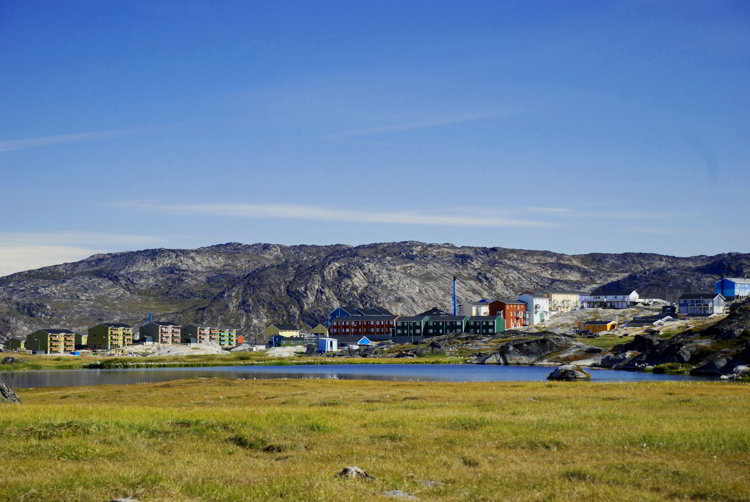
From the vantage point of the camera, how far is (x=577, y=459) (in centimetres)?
2520

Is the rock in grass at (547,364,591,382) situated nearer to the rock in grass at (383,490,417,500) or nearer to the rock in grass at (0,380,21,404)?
the rock in grass at (0,380,21,404)

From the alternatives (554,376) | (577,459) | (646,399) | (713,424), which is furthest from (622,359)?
(577,459)

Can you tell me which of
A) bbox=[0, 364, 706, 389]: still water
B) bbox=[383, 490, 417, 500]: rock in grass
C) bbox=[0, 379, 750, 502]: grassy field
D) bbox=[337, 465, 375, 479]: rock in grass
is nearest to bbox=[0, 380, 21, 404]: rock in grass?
bbox=[0, 379, 750, 502]: grassy field

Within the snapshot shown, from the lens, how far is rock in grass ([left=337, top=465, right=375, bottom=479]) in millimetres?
22328

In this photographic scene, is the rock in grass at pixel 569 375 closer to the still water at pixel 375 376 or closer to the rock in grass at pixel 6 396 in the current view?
the still water at pixel 375 376

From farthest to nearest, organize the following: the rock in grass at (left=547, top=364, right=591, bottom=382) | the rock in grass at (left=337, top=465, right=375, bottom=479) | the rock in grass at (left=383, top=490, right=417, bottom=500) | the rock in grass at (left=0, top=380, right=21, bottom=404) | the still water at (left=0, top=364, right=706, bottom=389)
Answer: the still water at (left=0, top=364, right=706, bottom=389)
the rock in grass at (left=547, top=364, right=591, bottom=382)
the rock in grass at (left=0, top=380, right=21, bottom=404)
the rock in grass at (left=337, top=465, right=375, bottom=479)
the rock in grass at (left=383, top=490, right=417, bottom=500)

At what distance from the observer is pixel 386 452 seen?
90.0ft

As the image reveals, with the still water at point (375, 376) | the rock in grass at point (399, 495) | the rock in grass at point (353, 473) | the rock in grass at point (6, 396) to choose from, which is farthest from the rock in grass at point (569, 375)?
the rock in grass at point (399, 495)

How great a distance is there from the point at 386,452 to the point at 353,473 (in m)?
5.14

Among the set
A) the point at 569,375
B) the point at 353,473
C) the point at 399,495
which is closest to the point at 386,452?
the point at 353,473

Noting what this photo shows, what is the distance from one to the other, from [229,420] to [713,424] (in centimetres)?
2095

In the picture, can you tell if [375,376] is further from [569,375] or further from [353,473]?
[353,473]

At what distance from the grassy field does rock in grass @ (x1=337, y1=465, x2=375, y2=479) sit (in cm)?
48

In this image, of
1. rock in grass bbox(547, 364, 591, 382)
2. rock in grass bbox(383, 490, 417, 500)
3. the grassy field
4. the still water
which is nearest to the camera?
rock in grass bbox(383, 490, 417, 500)
